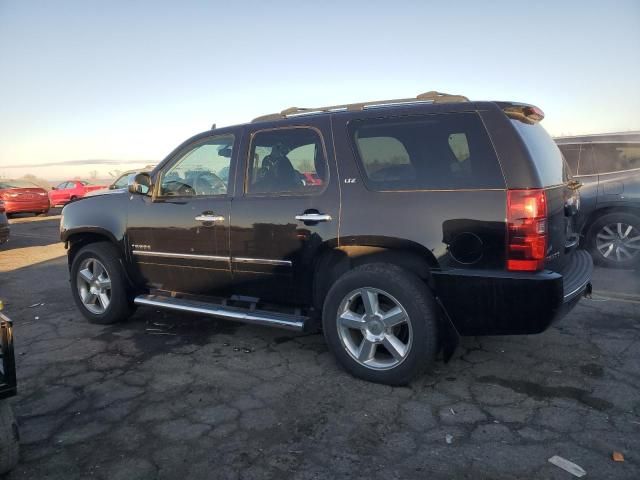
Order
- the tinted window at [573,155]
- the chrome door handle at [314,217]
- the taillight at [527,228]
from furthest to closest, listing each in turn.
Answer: the tinted window at [573,155] → the chrome door handle at [314,217] → the taillight at [527,228]

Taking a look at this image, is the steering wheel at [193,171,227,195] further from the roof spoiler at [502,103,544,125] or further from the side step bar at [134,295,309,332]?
the roof spoiler at [502,103,544,125]

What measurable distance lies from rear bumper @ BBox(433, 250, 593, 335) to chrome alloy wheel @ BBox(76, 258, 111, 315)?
336 cm

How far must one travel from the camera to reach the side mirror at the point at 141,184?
4332 millimetres

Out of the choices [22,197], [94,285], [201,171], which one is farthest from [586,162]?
[22,197]

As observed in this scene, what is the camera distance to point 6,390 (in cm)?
240

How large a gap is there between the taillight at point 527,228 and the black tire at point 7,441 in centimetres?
290

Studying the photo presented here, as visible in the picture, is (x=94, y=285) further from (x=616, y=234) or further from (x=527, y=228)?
(x=616, y=234)

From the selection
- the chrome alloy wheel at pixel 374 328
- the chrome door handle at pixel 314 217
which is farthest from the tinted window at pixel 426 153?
the chrome alloy wheel at pixel 374 328

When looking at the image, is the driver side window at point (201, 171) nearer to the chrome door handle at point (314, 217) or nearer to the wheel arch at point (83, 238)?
the wheel arch at point (83, 238)

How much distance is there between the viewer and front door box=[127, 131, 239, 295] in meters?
4.02

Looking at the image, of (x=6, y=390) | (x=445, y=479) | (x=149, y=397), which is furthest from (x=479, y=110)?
(x=6, y=390)

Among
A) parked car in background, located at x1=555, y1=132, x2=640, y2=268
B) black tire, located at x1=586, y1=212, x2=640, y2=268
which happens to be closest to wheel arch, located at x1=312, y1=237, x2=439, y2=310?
parked car in background, located at x1=555, y1=132, x2=640, y2=268

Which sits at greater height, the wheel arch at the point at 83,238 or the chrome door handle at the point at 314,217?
the chrome door handle at the point at 314,217

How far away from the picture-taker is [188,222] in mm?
4148
